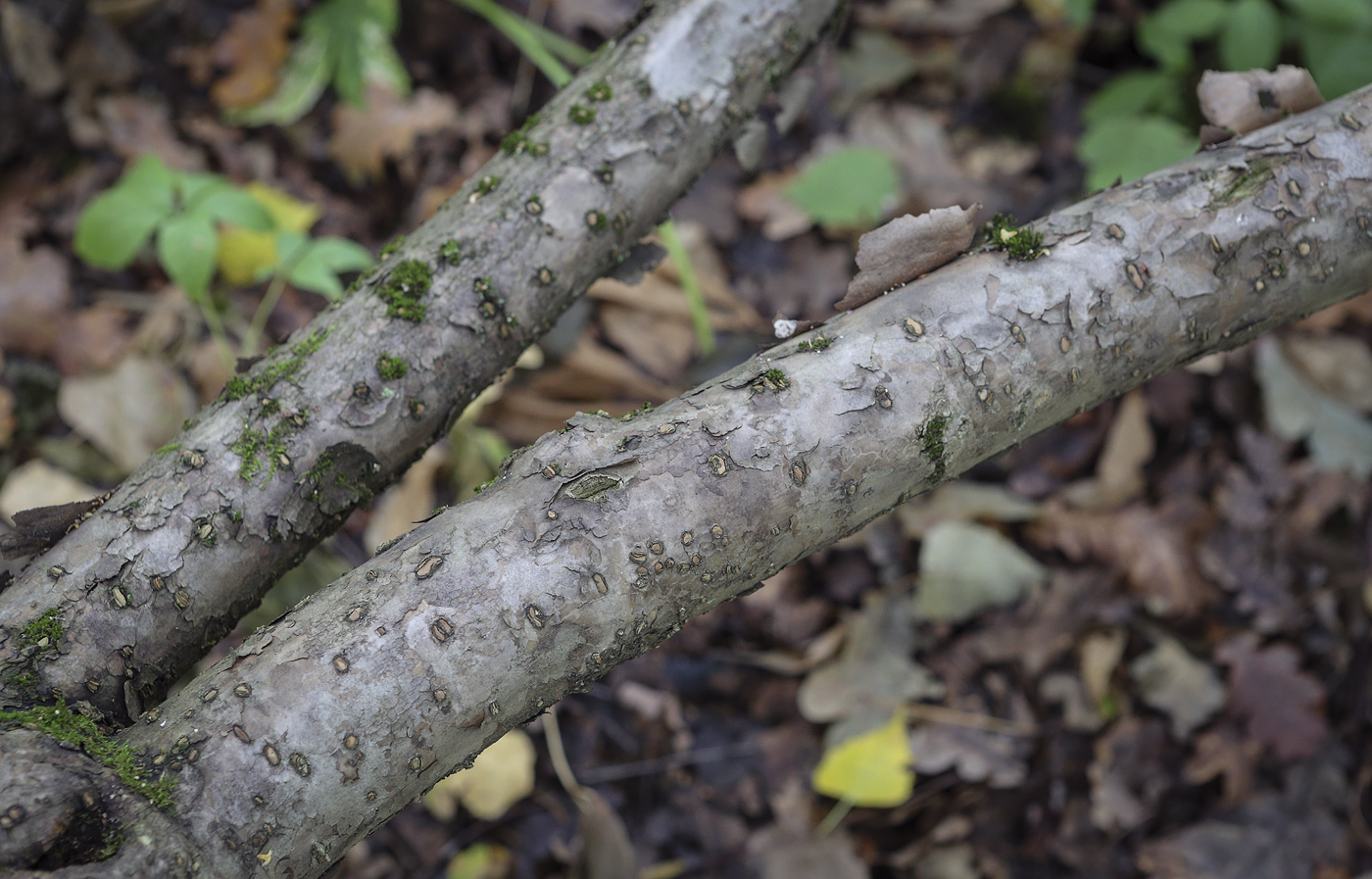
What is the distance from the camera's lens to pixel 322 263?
254 cm

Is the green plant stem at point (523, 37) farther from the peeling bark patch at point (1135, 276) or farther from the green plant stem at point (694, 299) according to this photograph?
the peeling bark patch at point (1135, 276)

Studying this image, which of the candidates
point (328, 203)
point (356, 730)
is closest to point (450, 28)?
point (328, 203)

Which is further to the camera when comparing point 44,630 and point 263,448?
point 263,448

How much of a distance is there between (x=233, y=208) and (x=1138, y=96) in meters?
3.14

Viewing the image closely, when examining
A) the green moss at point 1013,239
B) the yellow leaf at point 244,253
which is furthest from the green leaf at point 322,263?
the green moss at point 1013,239

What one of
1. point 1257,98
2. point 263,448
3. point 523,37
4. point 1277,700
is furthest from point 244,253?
point 1277,700

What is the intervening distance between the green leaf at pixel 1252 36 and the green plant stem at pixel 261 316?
3.23 m

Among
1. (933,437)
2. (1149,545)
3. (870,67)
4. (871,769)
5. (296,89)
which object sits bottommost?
(1149,545)

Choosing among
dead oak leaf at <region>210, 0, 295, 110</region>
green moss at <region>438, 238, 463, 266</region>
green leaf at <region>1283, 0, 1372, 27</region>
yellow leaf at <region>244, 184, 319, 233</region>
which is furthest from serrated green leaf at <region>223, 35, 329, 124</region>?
green leaf at <region>1283, 0, 1372, 27</region>

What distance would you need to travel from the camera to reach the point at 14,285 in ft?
9.93

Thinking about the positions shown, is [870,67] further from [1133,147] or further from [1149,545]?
[1149,545]

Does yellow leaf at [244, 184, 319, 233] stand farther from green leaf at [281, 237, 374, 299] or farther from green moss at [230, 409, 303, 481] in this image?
green moss at [230, 409, 303, 481]

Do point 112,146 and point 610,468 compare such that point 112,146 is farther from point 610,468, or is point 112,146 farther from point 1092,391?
point 1092,391

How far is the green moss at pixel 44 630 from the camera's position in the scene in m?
1.11
